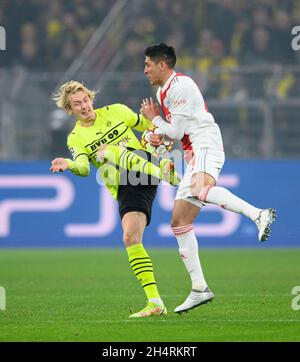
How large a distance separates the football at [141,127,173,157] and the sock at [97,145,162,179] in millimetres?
157

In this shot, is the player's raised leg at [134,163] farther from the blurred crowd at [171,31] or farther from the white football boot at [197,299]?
the blurred crowd at [171,31]

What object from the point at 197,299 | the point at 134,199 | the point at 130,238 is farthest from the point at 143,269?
the point at 134,199

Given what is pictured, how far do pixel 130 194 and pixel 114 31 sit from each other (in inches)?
483

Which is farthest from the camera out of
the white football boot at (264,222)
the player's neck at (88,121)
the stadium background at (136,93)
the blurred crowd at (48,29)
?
the blurred crowd at (48,29)

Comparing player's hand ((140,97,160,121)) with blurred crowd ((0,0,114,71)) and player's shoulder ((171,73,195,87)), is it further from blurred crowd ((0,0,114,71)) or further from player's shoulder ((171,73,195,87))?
blurred crowd ((0,0,114,71))

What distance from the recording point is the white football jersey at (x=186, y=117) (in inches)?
346

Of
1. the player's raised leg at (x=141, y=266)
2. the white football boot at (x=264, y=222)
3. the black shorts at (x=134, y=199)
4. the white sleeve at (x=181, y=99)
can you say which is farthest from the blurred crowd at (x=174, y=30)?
the white football boot at (x=264, y=222)

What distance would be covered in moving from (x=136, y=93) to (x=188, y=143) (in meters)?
9.35

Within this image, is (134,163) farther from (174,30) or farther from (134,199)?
(174,30)

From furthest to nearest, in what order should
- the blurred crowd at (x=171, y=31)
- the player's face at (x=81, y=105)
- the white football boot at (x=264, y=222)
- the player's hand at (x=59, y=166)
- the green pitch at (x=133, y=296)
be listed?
the blurred crowd at (x=171, y=31) → the player's face at (x=81, y=105) → the player's hand at (x=59, y=166) → the white football boot at (x=264, y=222) → the green pitch at (x=133, y=296)

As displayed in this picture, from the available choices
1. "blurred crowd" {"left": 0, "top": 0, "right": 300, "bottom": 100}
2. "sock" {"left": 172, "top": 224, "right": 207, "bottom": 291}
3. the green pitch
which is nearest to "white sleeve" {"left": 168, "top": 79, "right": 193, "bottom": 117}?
"sock" {"left": 172, "top": 224, "right": 207, "bottom": 291}

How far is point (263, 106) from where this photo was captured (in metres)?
17.9

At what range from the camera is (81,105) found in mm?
9203

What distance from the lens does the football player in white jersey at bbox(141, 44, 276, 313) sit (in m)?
8.73
